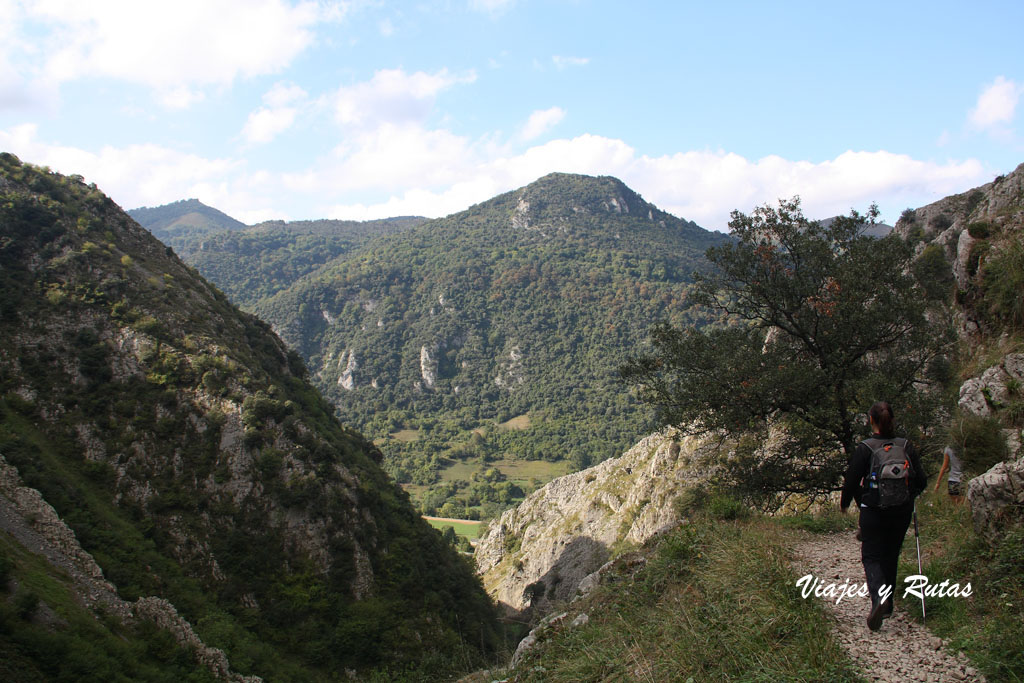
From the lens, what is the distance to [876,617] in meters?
5.54

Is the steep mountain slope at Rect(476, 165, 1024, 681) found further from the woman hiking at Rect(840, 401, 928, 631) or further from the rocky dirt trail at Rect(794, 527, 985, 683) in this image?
the woman hiking at Rect(840, 401, 928, 631)

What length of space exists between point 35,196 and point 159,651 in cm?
3446

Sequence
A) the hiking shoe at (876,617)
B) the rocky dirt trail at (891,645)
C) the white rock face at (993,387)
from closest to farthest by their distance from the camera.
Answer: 1. the rocky dirt trail at (891,645)
2. the hiking shoe at (876,617)
3. the white rock face at (993,387)

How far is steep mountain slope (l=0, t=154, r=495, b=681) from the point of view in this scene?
22344 millimetres

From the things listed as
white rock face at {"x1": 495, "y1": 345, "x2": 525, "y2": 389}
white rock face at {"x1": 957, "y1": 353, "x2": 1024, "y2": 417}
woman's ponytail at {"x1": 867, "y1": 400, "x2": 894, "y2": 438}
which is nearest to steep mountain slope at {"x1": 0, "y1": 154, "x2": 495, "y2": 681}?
white rock face at {"x1": 957, "y1": 353, "x2": 1024, "y2": 417}

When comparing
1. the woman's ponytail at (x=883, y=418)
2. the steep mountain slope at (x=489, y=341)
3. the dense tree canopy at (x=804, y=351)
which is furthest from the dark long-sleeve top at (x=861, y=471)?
the steep mountain slope at (x=489, y=341)

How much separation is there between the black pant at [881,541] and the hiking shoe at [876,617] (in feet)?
0.24

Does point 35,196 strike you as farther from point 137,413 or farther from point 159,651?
point 159,651

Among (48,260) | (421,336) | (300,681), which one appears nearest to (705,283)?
(300,681)

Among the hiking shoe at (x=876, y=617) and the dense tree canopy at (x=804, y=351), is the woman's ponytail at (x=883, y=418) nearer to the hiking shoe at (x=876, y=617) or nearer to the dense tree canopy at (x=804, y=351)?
the hiking shoe at (x=876, y=617)

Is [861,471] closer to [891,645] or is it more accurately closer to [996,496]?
[891,645]

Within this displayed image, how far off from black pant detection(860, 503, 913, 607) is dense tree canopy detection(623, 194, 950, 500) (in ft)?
26.5

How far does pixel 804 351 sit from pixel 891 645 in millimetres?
11738

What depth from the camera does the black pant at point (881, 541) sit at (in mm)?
5633
